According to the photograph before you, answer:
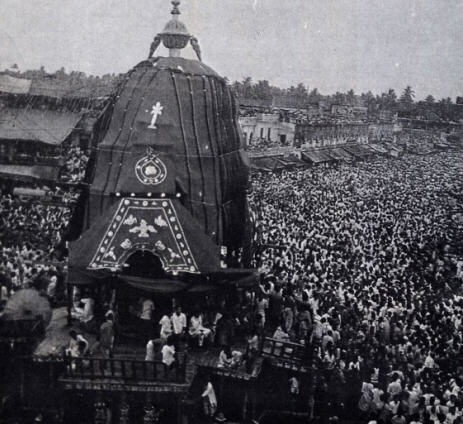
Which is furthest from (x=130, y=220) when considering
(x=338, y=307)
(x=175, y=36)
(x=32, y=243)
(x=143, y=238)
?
(x=32, y=243)

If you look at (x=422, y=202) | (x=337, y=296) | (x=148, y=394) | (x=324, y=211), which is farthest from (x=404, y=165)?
(x=148, y=394)

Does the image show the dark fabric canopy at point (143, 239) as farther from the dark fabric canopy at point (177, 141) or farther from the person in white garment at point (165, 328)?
the person in white garment at point (165, 328)

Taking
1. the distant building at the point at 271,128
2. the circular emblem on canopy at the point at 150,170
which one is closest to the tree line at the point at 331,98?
the distant building at the point at 271,128

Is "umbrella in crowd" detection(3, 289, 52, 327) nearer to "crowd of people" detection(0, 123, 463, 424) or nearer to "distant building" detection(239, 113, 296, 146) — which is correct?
"crowd of people" detection(0, 123, 463, 424)

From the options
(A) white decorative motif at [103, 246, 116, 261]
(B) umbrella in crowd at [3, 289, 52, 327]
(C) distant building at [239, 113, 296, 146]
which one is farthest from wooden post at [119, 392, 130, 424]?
(C) distant building at [239, 113, 296, 146]

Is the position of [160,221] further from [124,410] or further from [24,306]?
[124,410]

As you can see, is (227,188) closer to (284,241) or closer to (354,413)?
(354,413)
